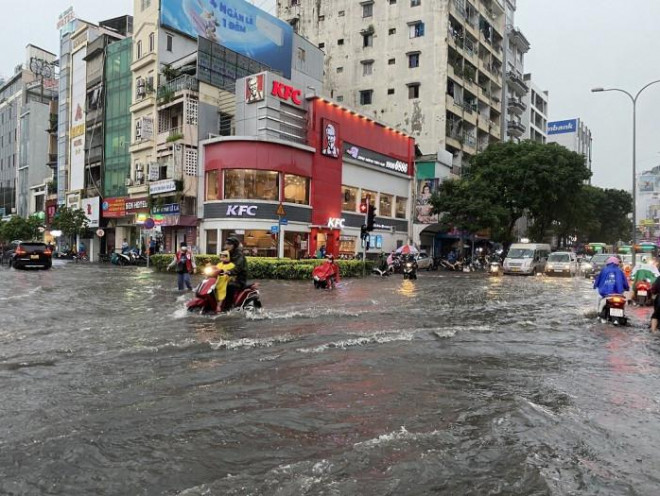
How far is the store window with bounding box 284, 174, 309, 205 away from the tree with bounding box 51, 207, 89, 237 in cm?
2121

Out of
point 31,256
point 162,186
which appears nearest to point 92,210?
point 162,186

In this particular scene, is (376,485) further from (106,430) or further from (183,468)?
(106,430)

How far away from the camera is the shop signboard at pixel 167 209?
3302 centimetres

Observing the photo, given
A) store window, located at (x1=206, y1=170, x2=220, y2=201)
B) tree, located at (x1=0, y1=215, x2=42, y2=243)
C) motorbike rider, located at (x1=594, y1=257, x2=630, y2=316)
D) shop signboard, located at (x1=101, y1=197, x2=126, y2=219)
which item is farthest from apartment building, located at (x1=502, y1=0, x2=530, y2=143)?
motorbike rider, located at (x1=594, y1=257, x2=630, y2=316)

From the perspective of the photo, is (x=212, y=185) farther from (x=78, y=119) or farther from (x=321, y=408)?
(x=321, y=408)

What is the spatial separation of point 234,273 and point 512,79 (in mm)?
60480

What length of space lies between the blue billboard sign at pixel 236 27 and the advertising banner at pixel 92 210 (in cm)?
1648

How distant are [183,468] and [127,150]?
41128mm

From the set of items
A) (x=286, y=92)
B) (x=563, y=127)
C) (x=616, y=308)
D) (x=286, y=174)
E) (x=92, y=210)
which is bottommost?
(x=616, y=308)

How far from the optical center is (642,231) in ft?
307

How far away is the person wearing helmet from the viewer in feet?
34.6

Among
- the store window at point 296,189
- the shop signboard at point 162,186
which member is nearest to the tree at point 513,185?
the store window at point 296,189

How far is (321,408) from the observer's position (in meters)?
4.80

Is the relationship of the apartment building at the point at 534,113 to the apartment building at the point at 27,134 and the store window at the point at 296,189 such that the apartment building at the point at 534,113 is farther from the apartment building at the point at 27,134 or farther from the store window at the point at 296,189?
the apartment building at the point at 27,134
